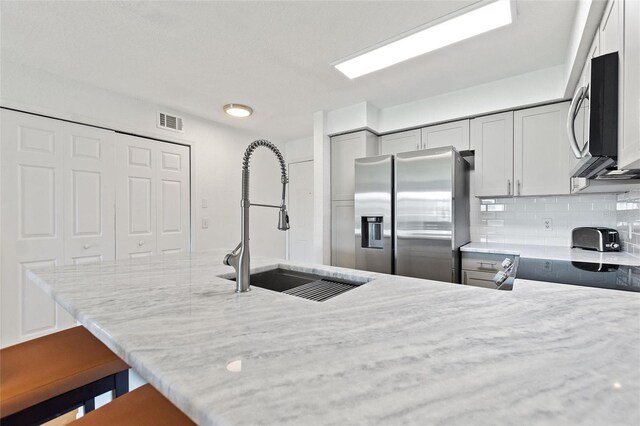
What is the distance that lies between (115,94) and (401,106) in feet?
9.34

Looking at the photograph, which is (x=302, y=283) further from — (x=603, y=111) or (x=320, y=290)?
(x=603, y=111)

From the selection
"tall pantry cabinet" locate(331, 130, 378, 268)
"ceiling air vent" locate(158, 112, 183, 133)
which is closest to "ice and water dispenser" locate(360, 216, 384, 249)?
"tall pantry cabinet" locate(331, 130, 378, 268)

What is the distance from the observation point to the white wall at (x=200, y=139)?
2336 mm

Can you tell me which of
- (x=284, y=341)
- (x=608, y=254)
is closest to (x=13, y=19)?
(x=284, y=341)

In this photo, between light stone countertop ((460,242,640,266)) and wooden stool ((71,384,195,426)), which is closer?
wooden stool ((71,384,195,426))

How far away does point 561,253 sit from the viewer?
7.17ft

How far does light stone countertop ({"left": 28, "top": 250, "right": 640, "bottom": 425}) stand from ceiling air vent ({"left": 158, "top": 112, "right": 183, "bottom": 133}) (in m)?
2.55

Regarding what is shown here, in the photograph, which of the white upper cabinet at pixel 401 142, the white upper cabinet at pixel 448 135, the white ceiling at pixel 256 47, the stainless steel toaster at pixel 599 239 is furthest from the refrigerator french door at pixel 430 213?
the stainless steel toaster at pixel 599 239

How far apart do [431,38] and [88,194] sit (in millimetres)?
3063

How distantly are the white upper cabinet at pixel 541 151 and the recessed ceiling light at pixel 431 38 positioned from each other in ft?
3.39

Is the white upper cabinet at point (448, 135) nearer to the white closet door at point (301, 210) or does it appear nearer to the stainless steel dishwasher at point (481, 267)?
the stainless steel dishwasher at point (481, 267)

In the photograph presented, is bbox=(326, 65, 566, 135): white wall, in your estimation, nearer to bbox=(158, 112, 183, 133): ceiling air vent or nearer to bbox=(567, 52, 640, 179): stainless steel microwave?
bbox=(567, 52, 640, 179): stainless steel microwave

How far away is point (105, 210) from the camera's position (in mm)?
2719

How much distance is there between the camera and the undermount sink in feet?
3.79
